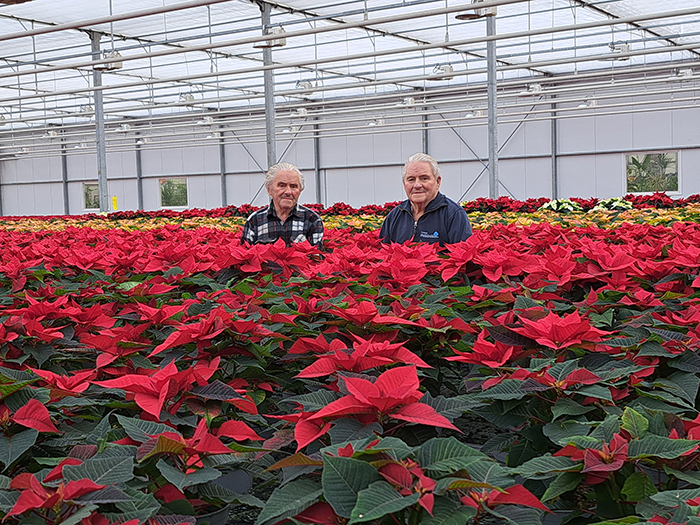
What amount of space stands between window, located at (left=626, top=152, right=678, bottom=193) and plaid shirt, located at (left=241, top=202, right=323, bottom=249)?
18.6 meters

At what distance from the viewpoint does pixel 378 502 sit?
920 millimetres

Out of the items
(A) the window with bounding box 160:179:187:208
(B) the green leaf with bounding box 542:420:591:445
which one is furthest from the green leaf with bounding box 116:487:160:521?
(A) the window with bounding box 160:179:187:208

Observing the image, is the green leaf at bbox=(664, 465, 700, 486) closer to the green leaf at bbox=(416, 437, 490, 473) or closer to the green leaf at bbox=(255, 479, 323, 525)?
the green leaf at bbox=(416, 437, 490, 473)

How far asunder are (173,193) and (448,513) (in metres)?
29.0

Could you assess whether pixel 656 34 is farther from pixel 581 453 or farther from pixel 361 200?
pixel 581 453

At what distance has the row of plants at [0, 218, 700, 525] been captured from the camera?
1.02 m

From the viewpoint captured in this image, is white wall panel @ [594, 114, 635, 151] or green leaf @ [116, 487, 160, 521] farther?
white wall panel @ [594, 114, 635, 151]

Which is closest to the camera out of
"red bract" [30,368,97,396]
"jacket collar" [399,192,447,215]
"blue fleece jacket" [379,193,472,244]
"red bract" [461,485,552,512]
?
"red bract" [461,485,552,512]

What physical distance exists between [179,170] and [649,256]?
27.2m

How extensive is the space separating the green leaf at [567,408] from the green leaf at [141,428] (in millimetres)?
651

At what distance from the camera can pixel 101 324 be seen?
6.33ft

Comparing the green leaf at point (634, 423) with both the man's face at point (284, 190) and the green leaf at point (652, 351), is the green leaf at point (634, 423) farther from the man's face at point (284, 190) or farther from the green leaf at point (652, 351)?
the man's face at point (284, 190)

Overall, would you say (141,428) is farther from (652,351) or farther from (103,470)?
(652,351)

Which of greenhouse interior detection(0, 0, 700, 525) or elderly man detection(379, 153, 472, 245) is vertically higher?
elderly man detection(379, 153, 472, 245)
